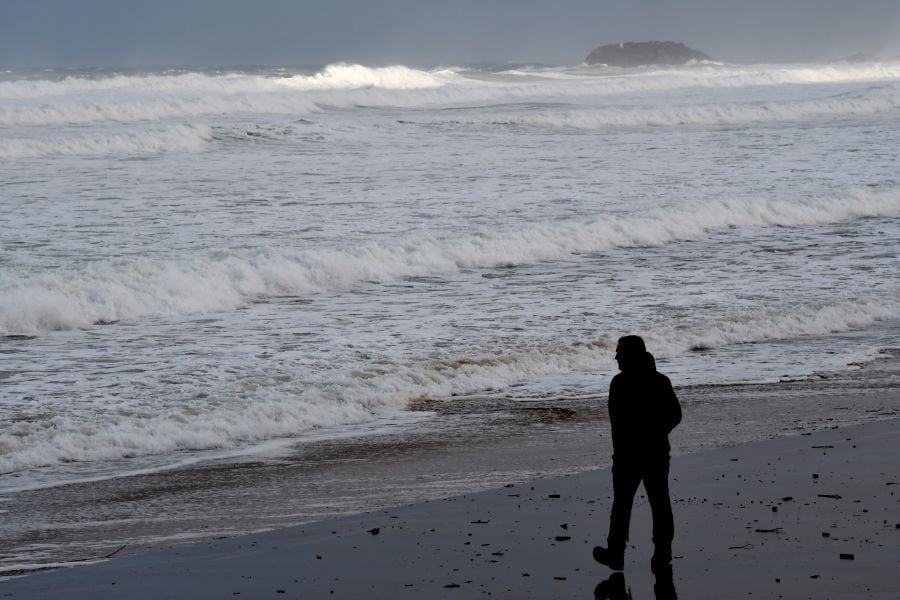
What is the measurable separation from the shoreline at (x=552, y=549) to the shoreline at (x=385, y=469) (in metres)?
0.33

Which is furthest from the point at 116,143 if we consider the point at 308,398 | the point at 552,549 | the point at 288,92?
the point at 552,549

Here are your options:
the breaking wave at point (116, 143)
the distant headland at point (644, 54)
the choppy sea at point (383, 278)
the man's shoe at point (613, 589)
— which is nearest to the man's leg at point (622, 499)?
the man's shoe at point (613, 589)

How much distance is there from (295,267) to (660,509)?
1023cm

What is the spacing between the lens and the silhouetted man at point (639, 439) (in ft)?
16.5

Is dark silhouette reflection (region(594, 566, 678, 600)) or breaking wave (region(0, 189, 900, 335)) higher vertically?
breaking wave (region(0, 189, 900, 335))

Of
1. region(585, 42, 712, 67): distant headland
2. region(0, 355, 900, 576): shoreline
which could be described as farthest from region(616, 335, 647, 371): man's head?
region(585, 42, 712, 67): distant headland

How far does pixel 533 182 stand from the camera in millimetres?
25078

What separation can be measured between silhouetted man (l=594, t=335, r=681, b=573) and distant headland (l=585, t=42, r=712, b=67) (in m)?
139

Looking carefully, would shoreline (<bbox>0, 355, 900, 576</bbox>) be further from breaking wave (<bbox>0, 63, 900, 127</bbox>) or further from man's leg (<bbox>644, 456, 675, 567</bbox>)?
breaking wave (<bbox>0, 63, 900, 127</bbox>)

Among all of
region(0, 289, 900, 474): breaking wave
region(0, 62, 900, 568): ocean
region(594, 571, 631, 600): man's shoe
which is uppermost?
region(0, 62, 900, 568): ocean

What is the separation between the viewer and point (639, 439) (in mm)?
5102

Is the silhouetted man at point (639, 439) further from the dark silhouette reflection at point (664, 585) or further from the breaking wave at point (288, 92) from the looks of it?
the breaking wave at point (288, 92)

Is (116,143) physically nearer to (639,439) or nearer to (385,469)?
(385,469)

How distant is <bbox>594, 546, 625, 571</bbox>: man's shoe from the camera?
5277 mm
